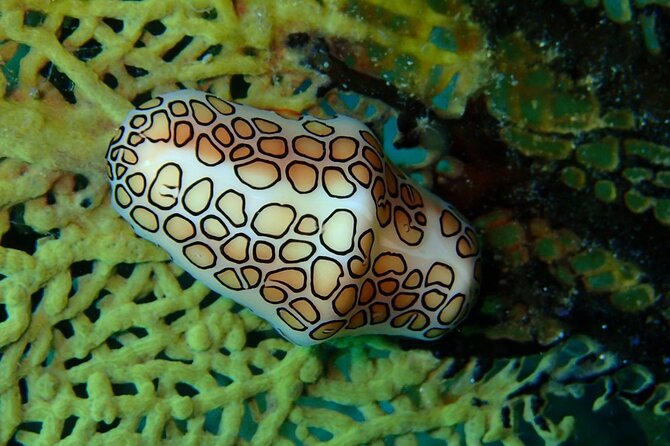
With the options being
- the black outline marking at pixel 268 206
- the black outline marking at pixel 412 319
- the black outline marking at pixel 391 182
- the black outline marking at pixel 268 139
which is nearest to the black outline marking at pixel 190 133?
the black outline marking at pixel 268 139

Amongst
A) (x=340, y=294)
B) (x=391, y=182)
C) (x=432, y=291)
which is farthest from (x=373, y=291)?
(x=391, y=182)

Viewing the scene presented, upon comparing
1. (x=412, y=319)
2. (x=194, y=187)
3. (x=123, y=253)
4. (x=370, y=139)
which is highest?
(x=370, y=139)

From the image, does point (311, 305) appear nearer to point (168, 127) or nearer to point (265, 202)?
point (265, 202)

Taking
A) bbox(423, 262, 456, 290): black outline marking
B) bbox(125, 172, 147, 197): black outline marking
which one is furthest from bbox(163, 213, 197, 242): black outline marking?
bbox(423, 262, 456, 290): black outline marking

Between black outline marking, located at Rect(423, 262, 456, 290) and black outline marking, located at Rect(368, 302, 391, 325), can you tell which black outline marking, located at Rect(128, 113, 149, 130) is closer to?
black outline marking, located at Rect(368, 302, 391, 325)

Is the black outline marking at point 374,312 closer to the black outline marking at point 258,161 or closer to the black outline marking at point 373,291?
the black outline marking at point 373,291

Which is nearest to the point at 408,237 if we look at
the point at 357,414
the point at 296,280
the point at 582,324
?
the point at 296,280
